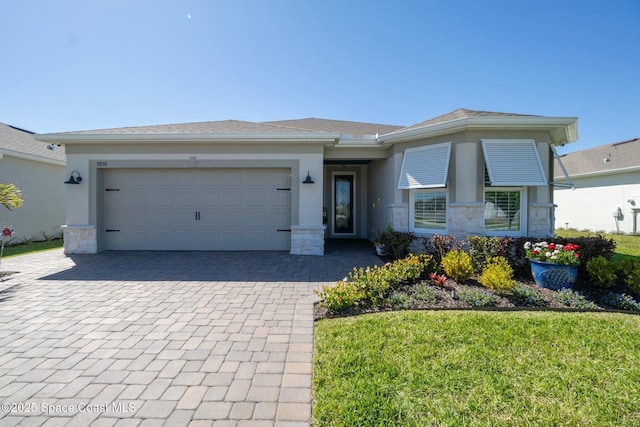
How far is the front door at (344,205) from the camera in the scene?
1193 cm

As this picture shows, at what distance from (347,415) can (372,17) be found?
1012cm

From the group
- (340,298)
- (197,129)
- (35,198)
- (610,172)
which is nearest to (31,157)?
(35,198)

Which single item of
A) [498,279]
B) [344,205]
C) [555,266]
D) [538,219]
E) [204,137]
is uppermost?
[204,137]

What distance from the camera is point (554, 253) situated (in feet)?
17.1

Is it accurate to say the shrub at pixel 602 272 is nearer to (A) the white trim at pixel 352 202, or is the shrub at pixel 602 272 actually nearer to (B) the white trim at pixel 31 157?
(A) the white trim at pixel 352 202

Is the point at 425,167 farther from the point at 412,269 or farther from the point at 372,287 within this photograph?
the point at 372,287

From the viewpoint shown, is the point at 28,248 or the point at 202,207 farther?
the point at 28,248

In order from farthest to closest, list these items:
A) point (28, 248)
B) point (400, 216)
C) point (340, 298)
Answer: point (28, 248) < point (400, 216) < point (340, 298)

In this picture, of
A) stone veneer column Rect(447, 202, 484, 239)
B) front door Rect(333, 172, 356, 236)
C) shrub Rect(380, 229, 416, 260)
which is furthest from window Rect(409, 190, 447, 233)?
front door Rect(333, 172, 356, 236)

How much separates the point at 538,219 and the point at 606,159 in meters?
14.5

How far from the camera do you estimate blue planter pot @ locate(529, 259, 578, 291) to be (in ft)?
16.8

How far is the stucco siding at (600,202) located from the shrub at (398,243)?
14669mm

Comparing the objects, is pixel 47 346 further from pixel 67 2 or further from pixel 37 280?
pixel 67 2

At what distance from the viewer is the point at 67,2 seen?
22.6 feet
